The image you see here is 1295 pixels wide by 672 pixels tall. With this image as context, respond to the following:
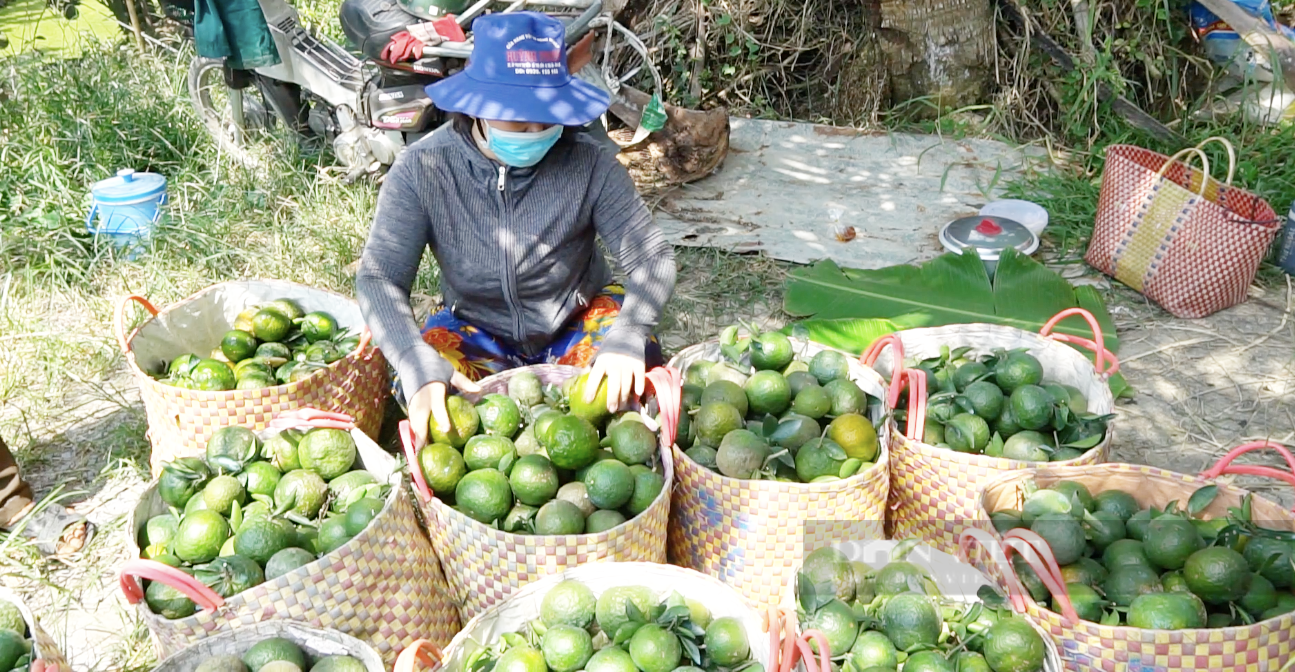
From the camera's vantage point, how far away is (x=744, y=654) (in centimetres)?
171

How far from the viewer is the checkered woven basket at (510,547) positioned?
6.11ft

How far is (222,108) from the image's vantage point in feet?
16.0

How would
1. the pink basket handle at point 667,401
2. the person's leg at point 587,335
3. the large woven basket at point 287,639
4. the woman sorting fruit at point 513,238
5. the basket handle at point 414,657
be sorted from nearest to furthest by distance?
the basket handle at point 414,657 < the large woven basket at point 287,639 < the pink basket handle at point 667,401 < the woman sorting fruit at point 513,238 < the person's leg at point 587,335

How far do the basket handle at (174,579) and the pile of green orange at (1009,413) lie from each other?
147cm

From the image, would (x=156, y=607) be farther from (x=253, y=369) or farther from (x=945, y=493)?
(x=945, y=493)

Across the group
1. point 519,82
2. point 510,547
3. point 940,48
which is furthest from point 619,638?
point 940,48

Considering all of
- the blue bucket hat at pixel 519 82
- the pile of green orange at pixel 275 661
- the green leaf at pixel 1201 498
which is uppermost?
the blue bucket hat at pixel 519 82

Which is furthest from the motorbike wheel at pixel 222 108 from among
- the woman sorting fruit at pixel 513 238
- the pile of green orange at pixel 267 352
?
the woman sorting fruit at pixel 513 238

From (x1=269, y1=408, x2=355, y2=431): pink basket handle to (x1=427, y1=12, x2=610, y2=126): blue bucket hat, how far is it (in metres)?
0.75

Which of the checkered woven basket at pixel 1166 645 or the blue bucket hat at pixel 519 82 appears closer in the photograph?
the checkered woven basket at pixel 1166 645

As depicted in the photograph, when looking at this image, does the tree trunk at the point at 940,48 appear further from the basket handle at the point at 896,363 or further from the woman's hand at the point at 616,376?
the woman's hand at the point at 616,376

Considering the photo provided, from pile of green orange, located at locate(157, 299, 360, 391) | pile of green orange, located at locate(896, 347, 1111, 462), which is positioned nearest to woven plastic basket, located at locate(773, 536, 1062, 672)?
pile of green orange, located at locate(896, 347, 1111, 462)

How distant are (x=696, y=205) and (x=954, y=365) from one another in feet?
7.28

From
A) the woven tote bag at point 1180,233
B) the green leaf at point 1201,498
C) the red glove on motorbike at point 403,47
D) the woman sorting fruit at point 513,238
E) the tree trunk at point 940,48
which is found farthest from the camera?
the tree trunk at point 940,48
